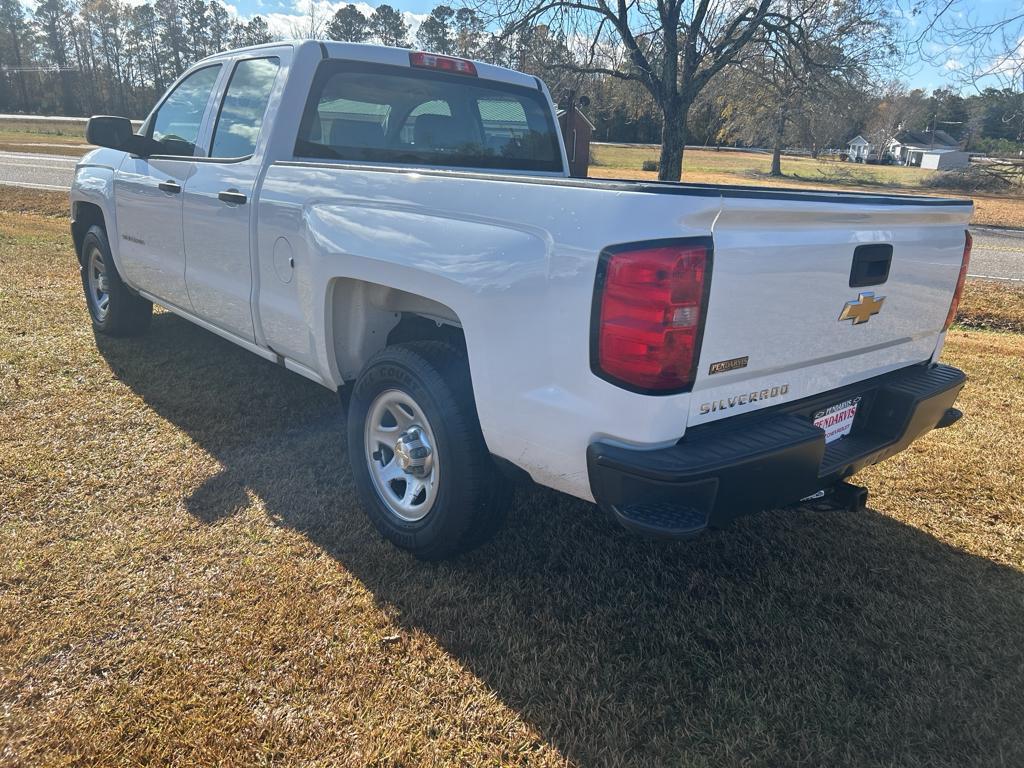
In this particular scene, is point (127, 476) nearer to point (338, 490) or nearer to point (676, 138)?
point (338, 490)

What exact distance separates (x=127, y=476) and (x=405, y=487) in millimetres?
1527

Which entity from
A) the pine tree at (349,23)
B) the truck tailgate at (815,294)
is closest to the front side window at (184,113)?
the truck tailgate at (815,294)

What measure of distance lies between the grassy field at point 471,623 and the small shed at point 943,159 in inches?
2537

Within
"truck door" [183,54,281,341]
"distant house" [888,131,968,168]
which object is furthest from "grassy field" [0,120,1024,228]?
"distant house" [888,131,968,168]

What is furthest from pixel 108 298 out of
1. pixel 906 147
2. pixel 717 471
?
pixel 906 147

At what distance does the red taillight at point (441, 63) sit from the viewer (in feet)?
13.1

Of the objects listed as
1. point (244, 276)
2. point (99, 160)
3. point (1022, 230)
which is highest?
point (99, 160)

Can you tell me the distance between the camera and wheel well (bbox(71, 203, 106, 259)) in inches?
223

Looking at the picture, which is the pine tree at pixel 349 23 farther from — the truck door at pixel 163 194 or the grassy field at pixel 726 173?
the truck door at pixel 163 194

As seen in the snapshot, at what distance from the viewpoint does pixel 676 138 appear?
1691 cm

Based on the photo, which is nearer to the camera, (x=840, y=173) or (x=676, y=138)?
(x=676, y=138)

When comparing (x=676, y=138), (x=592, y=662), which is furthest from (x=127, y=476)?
(x=676, y=138)

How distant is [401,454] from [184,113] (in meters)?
3.11

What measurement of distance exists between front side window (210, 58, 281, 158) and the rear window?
32cm
